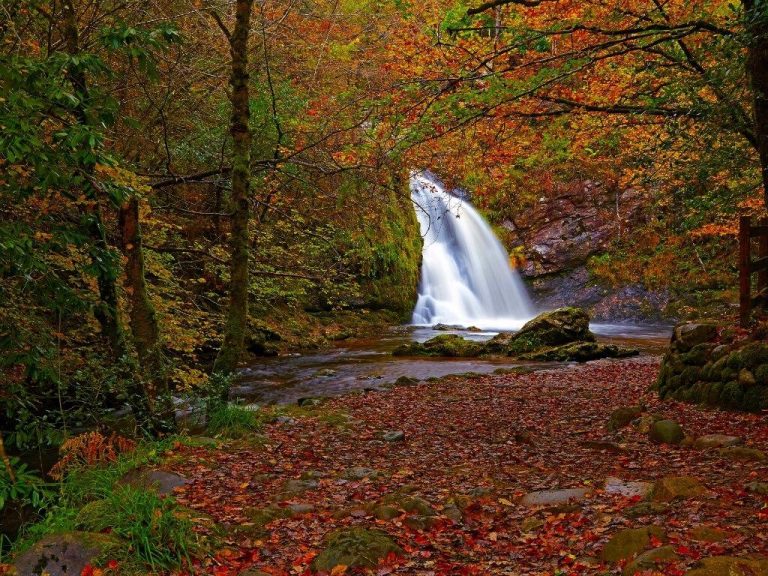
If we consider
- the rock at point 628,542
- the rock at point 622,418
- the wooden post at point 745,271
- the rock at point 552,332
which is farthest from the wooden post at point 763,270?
the rock at point 552,332

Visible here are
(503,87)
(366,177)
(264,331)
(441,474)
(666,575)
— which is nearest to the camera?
(666,575)

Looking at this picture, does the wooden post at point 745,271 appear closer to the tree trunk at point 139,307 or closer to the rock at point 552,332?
the tree trunk at point 139,307

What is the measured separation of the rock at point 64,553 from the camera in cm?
370

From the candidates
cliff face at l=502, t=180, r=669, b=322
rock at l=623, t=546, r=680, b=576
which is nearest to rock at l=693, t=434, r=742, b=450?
rock at l=623, t=546, r=680, b=576

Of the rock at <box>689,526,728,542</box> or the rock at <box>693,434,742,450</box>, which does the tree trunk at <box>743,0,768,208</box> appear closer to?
the rock at <box>693,434,742,450</box>

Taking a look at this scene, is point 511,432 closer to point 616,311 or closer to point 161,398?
point 161,398

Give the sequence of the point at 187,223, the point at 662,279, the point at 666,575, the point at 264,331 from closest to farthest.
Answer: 1. the point at 666,575
2. the point at 187,223
3. the point at 264,331
4. the point at 662,279

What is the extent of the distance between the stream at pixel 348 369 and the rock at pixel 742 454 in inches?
285

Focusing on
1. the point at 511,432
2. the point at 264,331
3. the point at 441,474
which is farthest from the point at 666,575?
the point at 264,331

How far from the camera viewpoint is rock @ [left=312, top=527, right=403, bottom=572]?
13.0 feet

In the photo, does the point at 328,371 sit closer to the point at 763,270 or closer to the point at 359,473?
the point at 359,473

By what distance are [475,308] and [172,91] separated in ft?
63.9

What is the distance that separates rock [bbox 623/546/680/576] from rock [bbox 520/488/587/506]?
1356 millimetres

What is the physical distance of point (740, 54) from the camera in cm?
750
